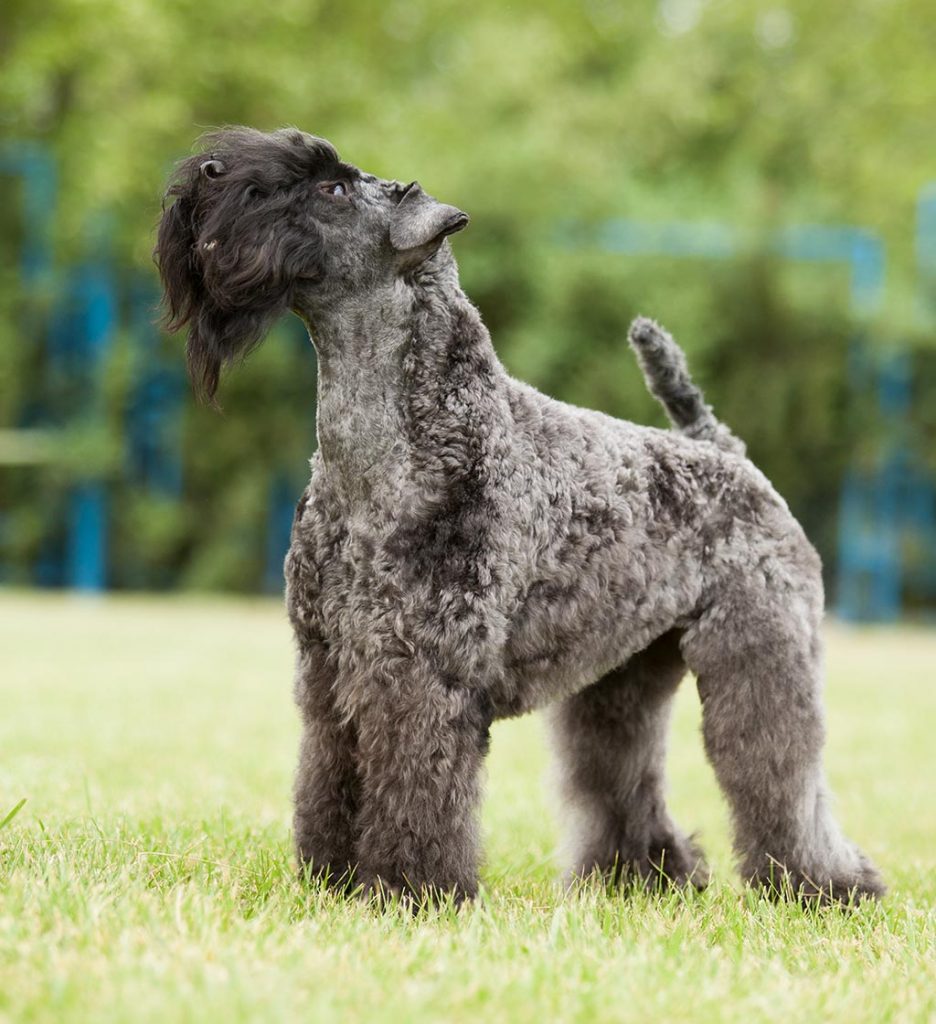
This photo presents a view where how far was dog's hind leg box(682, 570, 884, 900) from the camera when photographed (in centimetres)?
371

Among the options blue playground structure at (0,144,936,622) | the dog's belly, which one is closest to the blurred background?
blue playground structure at (0,144,936,622)

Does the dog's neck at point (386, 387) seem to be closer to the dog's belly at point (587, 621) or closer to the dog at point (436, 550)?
the dog at point (436, 550)

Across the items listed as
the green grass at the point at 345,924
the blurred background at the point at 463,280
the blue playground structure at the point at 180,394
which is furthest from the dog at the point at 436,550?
the blue playground structure at the point at 180,394

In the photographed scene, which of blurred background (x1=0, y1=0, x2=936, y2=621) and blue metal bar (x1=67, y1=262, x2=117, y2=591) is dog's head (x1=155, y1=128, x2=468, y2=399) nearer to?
blurred background (x1=0, y1=0, x2=936, y2=621)

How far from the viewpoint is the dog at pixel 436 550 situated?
3.14 metres

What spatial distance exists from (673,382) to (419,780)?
1.69 metres

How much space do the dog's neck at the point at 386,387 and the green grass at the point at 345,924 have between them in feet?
3.51

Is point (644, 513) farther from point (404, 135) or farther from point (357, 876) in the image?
point (404, 135)

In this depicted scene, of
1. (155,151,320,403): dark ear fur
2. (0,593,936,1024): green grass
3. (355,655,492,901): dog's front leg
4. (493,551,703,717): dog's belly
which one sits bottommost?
(0,593,936,1024): green grass

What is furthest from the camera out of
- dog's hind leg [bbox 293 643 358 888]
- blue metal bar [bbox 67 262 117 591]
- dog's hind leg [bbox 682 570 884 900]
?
blue metal bar [bbox 67 262 117 591]

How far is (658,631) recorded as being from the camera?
144 inches

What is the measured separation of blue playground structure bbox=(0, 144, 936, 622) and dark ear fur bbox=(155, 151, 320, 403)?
12.9 m

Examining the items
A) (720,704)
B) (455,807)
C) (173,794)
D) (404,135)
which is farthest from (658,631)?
(404,135)

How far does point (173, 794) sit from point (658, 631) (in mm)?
2175
